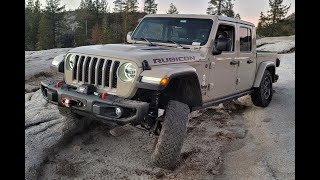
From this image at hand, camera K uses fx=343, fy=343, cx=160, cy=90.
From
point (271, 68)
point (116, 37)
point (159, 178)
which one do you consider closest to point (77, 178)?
point (159, 178)

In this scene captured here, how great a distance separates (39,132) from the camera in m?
4.89

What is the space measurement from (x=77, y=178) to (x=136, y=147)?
48.2 inches

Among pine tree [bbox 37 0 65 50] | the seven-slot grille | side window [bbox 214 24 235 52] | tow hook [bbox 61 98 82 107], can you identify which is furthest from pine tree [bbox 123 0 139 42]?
tow hook [bbox 61 98 82 107]

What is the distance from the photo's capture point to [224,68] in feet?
18.1

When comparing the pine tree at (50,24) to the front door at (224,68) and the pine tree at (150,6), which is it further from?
the front door at (224,68)

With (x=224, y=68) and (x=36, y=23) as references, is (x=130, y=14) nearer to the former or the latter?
(x=36, y=23)

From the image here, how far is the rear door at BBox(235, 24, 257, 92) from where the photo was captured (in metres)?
6.13

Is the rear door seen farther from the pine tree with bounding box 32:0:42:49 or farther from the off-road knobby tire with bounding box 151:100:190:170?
the pine tree with bounding box 32:0:42:49

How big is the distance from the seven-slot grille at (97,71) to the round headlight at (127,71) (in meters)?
0.08

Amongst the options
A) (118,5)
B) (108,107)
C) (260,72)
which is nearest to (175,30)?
(108,107)

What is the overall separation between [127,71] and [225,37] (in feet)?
6.59

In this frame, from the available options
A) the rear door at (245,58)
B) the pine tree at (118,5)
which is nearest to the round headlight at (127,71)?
the rear door at (245,58)

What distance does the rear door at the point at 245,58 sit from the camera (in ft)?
20.1
